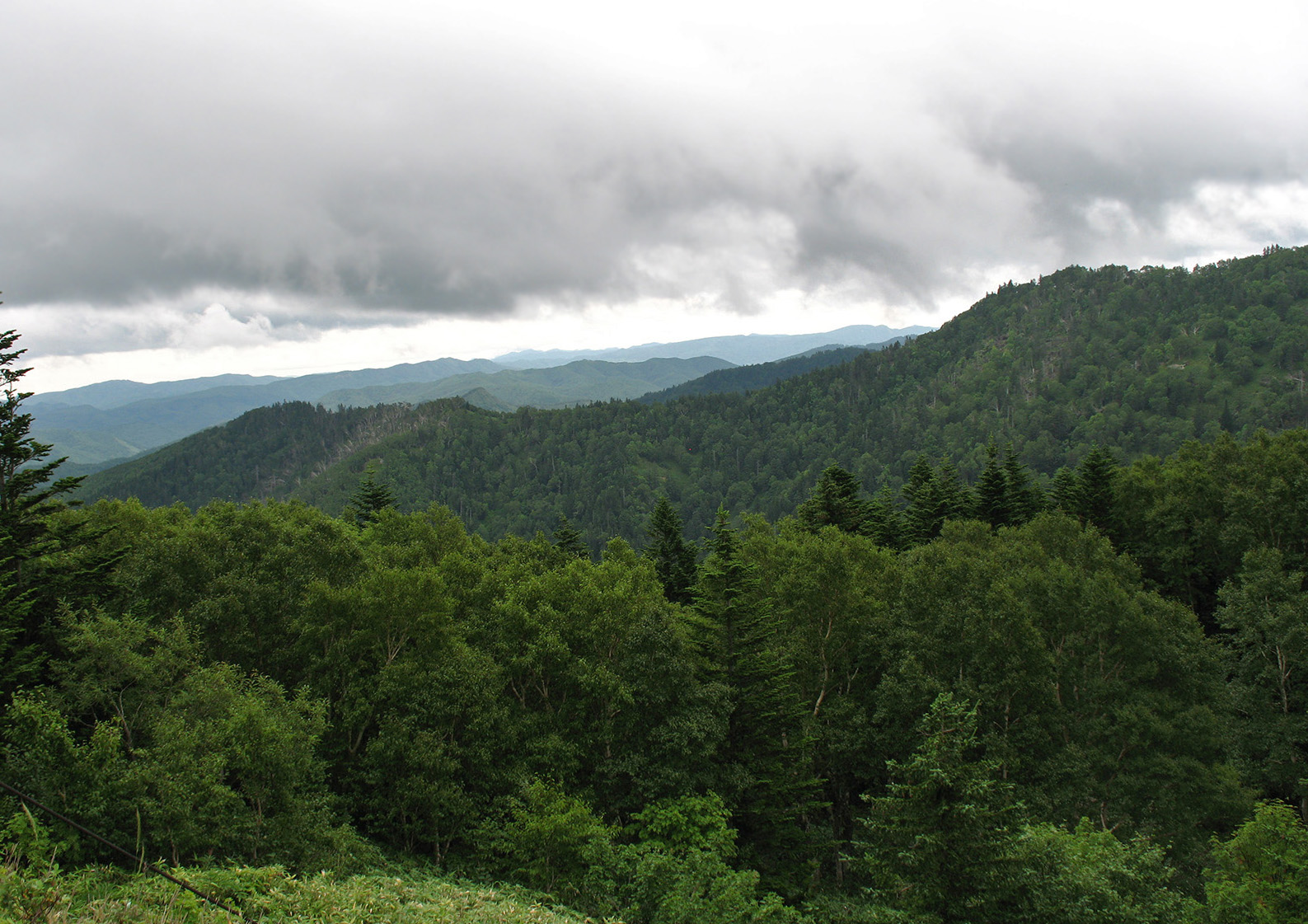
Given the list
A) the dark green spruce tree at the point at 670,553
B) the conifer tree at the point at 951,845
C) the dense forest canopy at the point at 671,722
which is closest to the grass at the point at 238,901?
the dense forest canopy at the point at 671,722

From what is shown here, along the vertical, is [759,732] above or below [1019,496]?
below

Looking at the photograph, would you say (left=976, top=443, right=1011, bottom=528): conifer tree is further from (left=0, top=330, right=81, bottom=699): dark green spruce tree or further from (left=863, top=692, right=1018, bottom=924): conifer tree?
(left=0, top=330, right=81, bottom=699): dark green spruce tree

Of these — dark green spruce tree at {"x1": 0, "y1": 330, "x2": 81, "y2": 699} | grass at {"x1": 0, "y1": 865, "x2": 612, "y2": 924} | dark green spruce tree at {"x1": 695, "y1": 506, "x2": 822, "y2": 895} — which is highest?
dark green spruce tree at {"x1": 0, "y1": 330, "x2": 81, "y2": 699}

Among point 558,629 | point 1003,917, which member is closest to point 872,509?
point 558,629

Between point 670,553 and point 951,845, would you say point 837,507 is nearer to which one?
point 670,553

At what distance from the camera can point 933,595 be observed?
34125 millimetres

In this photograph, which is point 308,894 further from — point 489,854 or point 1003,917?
point 1003,917

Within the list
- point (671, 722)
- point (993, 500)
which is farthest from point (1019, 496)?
point (671, 722)

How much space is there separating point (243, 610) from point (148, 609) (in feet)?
11.2

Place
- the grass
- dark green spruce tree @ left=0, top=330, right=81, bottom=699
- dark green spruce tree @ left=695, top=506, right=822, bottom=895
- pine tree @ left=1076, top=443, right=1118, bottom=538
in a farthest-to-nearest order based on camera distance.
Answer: pine tree @ left=1076, top=443, right=1118, bottom=538
dark green spruce tree @ left=695, top=506, right=822, bottom=895
dark green spruce tree @ left=0, top=330, right=81, bottom=699
the grass

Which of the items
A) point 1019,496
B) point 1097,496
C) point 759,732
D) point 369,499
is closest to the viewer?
point 759,732

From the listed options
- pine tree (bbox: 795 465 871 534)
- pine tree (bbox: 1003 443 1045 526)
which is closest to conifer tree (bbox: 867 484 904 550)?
pine tree (bbox: 795 465 871 534)

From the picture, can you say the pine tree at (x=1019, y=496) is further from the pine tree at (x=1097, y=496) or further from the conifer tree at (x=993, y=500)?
the pine tree at (x=1097, y=496)

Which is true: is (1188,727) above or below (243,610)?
below
